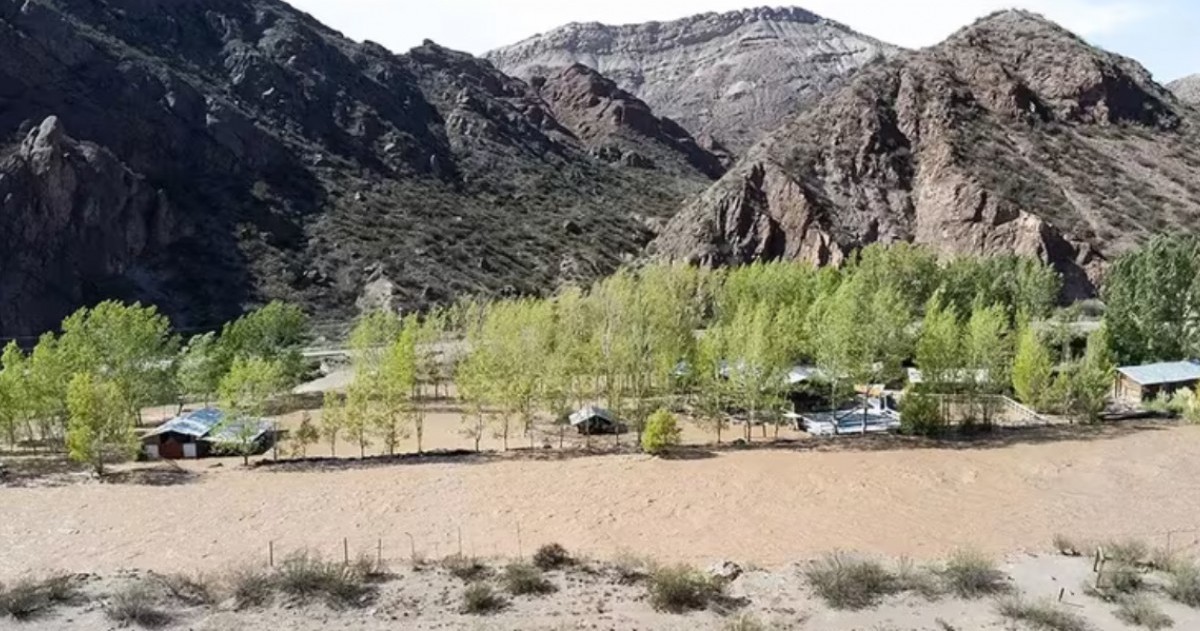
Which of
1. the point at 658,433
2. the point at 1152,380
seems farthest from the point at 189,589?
the point at 1152,380

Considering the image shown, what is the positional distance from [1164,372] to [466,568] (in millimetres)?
42041

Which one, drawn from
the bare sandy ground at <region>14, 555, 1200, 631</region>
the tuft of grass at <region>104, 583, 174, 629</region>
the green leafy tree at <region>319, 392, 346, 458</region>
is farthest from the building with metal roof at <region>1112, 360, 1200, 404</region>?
the tuft of grass at <region>104, 583, 174, 629</region>

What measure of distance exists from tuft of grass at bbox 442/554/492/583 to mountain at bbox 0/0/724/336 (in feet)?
190

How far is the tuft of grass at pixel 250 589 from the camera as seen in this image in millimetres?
20562

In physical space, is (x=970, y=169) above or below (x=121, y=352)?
above

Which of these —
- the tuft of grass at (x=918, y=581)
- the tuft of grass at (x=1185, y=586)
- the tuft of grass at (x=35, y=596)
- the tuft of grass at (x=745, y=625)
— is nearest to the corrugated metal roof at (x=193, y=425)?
the tuft of grass at (x=35, y=596)

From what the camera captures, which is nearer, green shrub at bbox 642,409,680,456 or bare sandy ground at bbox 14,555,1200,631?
bare sandy ground at bbox 14,555,1200,631

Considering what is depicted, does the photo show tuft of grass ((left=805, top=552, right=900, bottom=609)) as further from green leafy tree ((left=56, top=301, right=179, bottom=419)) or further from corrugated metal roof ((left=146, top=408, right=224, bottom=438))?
green leafy tree ((left=56, top=301, right=179, bottom=419))

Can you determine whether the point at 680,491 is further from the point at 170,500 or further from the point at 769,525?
the point at 170,500

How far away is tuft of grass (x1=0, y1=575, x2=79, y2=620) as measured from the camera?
1980cm

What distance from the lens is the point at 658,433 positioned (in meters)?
36.6

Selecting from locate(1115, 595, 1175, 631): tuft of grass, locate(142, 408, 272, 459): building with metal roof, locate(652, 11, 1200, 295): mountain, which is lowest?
locate(1115, 595, 1175, 631): tuft of grass

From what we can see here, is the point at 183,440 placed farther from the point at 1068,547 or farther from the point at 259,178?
the point at 259,178

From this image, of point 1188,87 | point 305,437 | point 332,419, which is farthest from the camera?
point 1188,87
